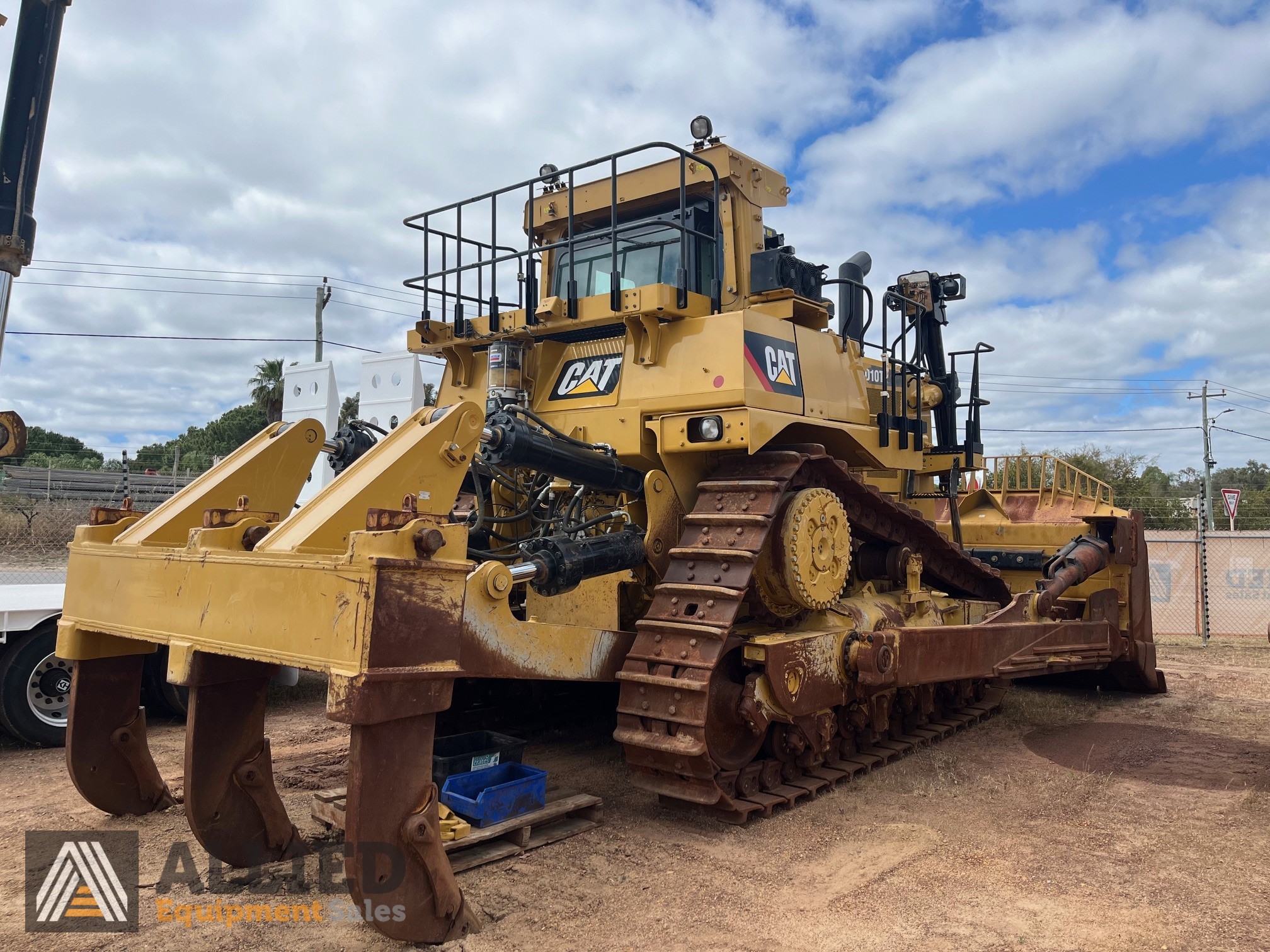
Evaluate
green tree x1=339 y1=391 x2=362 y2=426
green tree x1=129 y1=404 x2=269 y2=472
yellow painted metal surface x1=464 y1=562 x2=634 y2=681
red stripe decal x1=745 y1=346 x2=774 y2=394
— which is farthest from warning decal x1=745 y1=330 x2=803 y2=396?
green tree x1=129 y1=404 x2=269 y2=472

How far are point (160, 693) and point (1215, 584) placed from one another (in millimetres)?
14486

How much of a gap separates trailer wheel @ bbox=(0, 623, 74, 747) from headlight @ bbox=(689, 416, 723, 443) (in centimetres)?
502

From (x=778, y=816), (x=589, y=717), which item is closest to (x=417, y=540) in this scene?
(x=778, y=816)

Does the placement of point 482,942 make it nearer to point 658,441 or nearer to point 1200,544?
point 658,441

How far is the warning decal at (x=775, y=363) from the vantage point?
5.72m

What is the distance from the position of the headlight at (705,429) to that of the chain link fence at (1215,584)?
11264mm

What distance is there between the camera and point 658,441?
227 inches

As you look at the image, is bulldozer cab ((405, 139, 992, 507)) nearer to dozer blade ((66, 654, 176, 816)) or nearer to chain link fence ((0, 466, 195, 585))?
dozer blade ((66, 654, 176, 816))

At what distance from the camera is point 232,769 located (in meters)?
4.35

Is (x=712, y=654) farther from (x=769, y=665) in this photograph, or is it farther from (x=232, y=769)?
(x=232, y=769)

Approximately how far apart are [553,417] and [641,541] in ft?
4.68

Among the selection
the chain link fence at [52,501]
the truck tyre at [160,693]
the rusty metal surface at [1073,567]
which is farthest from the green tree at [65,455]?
the rusty metal surface at [1073,567]

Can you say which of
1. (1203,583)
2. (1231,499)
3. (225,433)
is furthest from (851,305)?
(225,433)

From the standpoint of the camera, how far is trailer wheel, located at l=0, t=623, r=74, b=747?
6984mm
